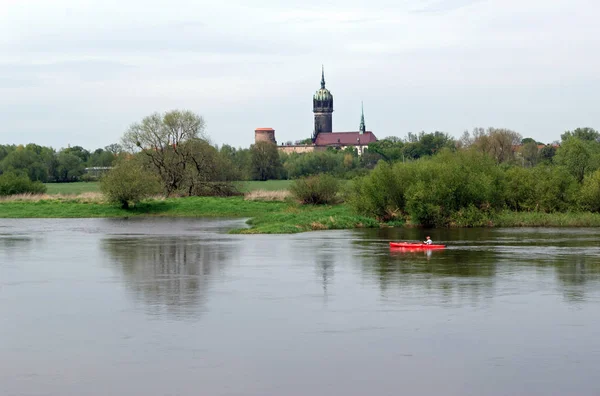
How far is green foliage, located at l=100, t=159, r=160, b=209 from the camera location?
3137 inches

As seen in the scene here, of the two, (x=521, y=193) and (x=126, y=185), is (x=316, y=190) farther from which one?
(x=521, y=193)

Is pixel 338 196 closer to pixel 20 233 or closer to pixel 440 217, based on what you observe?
pixel 440 217

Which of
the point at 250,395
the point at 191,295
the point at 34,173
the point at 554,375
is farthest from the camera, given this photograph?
the point at 34,173

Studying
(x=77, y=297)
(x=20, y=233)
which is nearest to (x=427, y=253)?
(x=77, y=297)

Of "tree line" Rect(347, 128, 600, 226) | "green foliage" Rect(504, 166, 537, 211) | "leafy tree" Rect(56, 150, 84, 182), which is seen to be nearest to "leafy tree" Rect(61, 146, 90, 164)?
"leafy tree" Rect(56, 150, 84, 182)

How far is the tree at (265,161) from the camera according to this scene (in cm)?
13912

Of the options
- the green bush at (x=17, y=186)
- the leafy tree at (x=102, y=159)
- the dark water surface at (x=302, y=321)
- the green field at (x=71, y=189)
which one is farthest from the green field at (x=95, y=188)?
the dark water surface at (x=302, y=321)

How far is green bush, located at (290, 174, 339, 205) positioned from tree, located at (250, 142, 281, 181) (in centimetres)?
6097

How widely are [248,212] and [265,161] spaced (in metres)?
58.5

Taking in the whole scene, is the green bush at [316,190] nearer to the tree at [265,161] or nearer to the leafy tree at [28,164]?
the tree at [265,161]

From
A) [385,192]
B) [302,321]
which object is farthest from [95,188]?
[302,321]

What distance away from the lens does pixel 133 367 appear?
21.1 metres

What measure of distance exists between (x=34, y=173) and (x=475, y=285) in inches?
4407

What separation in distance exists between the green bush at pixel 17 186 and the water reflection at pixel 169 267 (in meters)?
39.9
